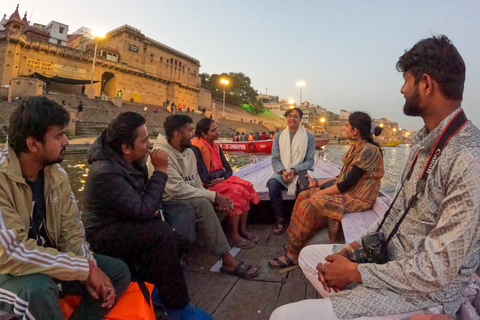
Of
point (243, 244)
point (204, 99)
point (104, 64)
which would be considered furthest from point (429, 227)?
point (204, 99)

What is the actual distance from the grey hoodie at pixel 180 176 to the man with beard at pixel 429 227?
1452 millimetres

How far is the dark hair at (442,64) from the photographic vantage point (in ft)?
3.47

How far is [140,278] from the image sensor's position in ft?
5.71

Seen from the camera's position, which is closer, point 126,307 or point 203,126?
point 126,307

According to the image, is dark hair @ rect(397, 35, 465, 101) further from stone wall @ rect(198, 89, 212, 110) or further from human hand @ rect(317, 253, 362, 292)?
stone wall @ rect(198, 89, 212, 110)

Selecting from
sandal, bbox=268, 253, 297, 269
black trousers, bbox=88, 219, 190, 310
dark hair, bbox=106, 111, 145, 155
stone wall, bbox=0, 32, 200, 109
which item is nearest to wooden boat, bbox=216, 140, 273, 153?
sandal, bbox=268, 253, 297, 269

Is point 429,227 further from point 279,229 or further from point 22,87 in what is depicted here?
point 22,87

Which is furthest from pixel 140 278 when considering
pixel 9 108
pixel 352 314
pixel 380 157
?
pixel 9 108

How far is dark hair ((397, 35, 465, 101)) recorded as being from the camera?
3.47ft

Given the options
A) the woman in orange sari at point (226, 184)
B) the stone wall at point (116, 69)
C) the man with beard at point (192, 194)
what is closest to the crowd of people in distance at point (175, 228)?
the man with beard at point (192, 194)

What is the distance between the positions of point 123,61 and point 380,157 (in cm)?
3429

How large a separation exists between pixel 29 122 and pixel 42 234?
0.57 metres

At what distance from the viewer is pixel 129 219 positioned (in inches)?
66.8

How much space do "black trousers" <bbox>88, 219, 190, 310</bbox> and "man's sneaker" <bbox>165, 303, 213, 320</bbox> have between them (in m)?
0.03
